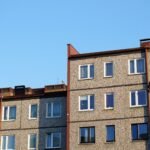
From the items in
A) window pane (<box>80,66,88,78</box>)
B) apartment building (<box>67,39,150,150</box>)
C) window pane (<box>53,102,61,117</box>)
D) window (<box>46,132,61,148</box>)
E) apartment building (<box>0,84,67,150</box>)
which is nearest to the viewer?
apartment building (<box>67,39,150,150</box>)

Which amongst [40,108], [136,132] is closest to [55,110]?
[40,108]

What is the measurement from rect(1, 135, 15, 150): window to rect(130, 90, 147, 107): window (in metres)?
15.8

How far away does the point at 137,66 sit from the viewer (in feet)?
179

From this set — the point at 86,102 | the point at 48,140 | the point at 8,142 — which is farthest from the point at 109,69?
the point at 8,142

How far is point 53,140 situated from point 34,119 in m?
3.73

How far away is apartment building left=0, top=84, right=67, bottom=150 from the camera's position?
57.7 metres

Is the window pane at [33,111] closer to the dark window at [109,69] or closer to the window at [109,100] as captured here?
the window at [109,100]

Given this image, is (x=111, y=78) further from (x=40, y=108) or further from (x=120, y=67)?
(x=40, y=108)

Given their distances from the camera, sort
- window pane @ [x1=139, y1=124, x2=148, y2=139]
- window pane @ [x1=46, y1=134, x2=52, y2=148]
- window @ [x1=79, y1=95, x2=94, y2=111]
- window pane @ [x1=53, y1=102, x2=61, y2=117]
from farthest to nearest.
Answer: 1. window pane @ [x1=53, y1=102, x2=61, y2=117]
2. window pane @ [x1=46, y1=134, x2=52, y2=148]
3. window @ [x1=79, y1=95, x2=94, y2=111]
4. window pane @ [x1=139, y1=124, x2=148, y2=139]

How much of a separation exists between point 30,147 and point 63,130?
4.66 metres

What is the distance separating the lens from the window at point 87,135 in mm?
53897

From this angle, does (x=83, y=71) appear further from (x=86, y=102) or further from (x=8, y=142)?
(x=8, y=142)

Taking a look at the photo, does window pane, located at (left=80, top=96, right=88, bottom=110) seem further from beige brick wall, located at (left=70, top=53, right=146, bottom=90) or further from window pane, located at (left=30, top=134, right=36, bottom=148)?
window pane, located at (left=30, top=134, right=36, bottom=148)

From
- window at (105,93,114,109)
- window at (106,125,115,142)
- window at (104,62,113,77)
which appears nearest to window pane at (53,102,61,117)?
window at (105,93,114,109)
